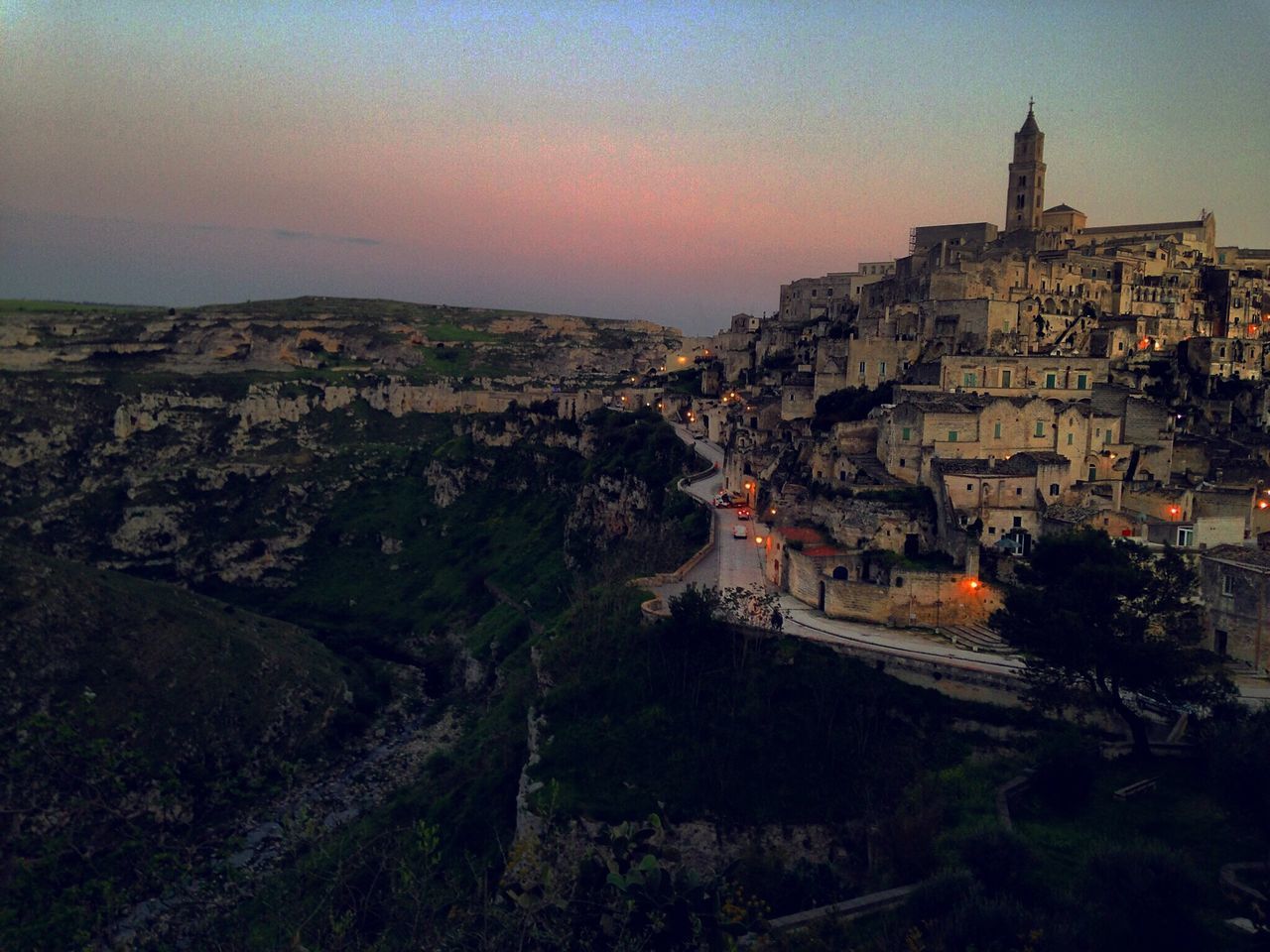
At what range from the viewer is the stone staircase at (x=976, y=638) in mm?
31875

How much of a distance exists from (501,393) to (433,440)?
10.8 m

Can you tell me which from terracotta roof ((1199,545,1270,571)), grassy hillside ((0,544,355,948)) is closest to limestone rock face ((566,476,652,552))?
grassy hillside ((0,544,355,948))

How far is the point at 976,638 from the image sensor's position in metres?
32.6

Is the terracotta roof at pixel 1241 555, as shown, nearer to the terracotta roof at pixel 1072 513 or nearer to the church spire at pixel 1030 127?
the terracotta roof at pixel 1072 513

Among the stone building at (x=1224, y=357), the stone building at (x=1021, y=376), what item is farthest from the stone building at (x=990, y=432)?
the stone building at (x=1224, y=357)

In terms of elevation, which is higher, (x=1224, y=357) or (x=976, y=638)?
(x=1224, y=357)

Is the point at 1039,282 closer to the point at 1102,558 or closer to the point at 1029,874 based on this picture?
the point at 1102,558

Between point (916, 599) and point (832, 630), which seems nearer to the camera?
point (832, 630)

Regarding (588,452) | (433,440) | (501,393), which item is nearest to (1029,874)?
(588,452)

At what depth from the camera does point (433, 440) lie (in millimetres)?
90750

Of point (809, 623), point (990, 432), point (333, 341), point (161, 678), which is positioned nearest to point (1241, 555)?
point (990, 432)

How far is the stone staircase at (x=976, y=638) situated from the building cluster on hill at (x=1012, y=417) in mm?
285

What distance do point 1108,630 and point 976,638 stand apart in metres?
6.00

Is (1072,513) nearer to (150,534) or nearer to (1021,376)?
(1021,376)
